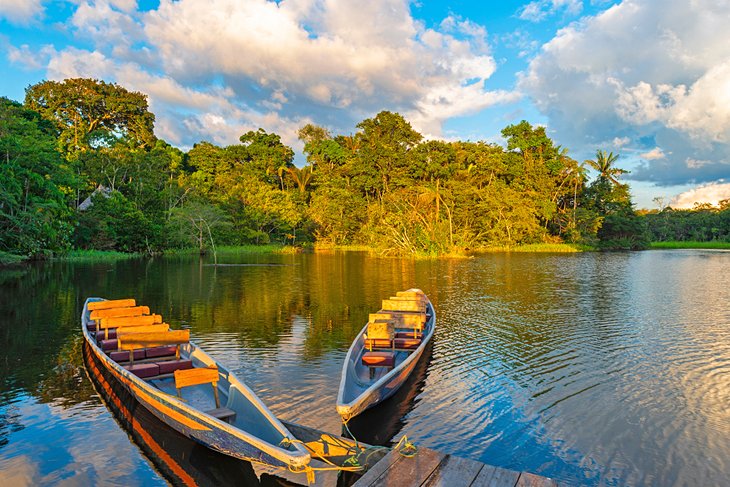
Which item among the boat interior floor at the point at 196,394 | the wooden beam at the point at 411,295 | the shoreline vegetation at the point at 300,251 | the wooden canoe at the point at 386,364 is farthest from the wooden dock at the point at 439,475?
the shoreline vegetation at the point at 300,251

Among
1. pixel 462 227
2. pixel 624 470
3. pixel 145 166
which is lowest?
pixel 624 470

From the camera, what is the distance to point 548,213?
2933 inches

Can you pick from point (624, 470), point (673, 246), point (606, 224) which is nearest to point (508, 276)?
point (624, 470)

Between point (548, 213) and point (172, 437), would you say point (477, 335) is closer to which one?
point (172, 437)

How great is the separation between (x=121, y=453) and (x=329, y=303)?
15770 mm

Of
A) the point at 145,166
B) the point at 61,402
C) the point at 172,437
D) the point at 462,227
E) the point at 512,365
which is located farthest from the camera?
the point at 462,227

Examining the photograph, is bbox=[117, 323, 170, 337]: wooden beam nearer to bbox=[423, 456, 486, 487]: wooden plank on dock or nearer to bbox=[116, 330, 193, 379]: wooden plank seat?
bbox=[116, 330, 193, 379]: wooden plank seat

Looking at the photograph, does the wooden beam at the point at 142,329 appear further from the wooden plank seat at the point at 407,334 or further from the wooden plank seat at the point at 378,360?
the wooden plank seat at the point at 407,334

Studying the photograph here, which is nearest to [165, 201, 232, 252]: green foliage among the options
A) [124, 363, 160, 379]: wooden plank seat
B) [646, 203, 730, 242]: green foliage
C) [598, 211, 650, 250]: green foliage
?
[124, 363, 160, 379]: wooden plank seat

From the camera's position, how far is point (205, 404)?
29.8 ft

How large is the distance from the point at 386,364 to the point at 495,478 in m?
5.62

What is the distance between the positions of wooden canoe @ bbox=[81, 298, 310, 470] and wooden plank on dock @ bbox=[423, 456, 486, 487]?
1.60 m

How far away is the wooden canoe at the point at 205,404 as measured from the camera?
6.48 metres

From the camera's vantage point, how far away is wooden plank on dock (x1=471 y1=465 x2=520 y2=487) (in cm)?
543
